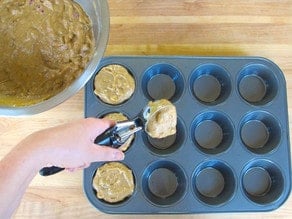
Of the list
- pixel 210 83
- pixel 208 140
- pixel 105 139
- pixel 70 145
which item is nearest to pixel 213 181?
pixel 208 140

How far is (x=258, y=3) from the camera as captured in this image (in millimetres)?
1034

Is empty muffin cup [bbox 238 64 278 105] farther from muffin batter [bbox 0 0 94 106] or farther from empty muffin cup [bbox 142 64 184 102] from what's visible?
muffin batter [bbox 0 0 94 106]

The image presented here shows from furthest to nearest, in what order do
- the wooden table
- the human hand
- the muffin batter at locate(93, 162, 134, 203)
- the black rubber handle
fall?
the wooden table → the muffin batter at locate(93, 162, 134, 203) → the black rubber handle → the human hand

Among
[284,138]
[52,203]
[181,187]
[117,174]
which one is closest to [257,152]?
[284,138]

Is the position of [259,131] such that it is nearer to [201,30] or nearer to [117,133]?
[201,30]

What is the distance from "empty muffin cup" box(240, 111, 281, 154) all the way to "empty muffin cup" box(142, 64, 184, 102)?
0.57 ft

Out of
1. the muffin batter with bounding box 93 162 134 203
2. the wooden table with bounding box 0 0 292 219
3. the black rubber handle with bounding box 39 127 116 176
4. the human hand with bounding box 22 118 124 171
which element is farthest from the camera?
the wooden table with bounding box 0 0 292 219

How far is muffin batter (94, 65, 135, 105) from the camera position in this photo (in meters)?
0.93

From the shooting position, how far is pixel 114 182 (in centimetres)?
90

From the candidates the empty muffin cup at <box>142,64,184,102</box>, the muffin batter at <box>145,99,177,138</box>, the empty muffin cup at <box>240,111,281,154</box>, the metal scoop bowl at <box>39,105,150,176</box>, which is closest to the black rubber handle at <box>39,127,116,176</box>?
the metal scoop bowl at <box>39,105,150,176</box>

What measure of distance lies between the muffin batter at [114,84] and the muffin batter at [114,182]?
14cm

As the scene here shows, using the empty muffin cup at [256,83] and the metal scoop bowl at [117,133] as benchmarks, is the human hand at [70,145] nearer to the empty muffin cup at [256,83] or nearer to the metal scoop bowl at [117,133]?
the metal scoop bowl at [117,133]

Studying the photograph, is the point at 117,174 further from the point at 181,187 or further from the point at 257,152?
the point at 257,152

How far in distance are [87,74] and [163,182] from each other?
33 centimetres
